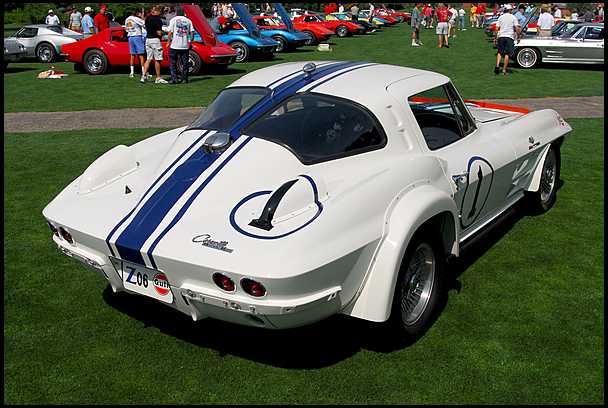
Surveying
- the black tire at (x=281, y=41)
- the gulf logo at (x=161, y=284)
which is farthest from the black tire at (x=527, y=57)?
the gulf logo at (x=161, y=284)

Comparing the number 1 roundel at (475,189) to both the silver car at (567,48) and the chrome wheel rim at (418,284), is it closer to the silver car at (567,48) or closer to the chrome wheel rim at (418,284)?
the chrome wheel rim at (418,284)

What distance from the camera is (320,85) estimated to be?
4.08 metres

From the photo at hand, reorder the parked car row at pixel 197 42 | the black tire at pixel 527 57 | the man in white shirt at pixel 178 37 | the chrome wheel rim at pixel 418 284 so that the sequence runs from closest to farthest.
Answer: the chrome wheel rim at pixel 418 284 → the man in white shirt at pixel 178 37 → the parked car row at pixel 197 42 → the black tire at pixel 527 57

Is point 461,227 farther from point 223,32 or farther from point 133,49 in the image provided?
point 223,32

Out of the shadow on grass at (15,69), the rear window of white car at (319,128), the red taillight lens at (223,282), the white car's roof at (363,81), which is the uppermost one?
the white car's roof at (363,81)

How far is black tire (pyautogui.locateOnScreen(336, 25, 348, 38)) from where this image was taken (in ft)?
96.7

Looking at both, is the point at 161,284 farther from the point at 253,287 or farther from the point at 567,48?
the point at 567,48

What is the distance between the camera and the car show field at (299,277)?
3150mm

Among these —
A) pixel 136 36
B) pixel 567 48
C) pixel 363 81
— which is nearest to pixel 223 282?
pixel 363 81

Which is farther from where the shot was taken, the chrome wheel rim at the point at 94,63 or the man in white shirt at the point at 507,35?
the chrome wheel rim at the point at 94,63

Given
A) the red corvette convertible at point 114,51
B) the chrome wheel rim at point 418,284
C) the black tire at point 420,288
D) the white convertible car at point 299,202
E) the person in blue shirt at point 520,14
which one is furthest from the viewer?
the person in blue shirt at point 520,14

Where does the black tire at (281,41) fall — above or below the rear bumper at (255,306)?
below

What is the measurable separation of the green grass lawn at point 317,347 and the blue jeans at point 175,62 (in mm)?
9502

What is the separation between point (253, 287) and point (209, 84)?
470 inches
